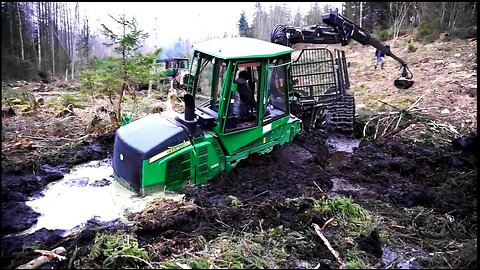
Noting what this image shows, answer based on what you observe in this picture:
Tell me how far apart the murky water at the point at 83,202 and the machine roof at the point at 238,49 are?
215cm

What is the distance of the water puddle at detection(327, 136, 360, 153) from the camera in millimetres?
9195

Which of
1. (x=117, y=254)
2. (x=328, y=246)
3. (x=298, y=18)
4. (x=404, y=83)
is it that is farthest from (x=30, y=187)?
(x=298, y=18)

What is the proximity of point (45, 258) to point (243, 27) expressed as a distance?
28.5 meters

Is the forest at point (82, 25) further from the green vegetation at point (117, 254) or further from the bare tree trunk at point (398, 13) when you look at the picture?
the green vegetation at point (117, 254)

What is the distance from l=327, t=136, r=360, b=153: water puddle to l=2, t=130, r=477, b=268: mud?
150mm

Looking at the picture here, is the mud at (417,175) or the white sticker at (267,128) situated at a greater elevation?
the white sticker at (267,128)

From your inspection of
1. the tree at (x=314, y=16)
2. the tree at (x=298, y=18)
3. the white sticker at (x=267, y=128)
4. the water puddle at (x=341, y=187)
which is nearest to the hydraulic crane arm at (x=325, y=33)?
the white sticker at (x=267, y=128)

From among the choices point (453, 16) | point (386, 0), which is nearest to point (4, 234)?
point (453, 16)

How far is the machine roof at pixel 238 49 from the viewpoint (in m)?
6.65

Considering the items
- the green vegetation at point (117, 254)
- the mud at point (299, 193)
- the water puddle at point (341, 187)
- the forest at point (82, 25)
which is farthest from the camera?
the forest at point (82, 25)

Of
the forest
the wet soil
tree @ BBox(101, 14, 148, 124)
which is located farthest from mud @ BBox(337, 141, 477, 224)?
the forest

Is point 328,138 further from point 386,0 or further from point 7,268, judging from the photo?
point 386,0

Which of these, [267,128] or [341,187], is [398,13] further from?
[267,128]

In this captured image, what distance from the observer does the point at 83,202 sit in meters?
6.39
